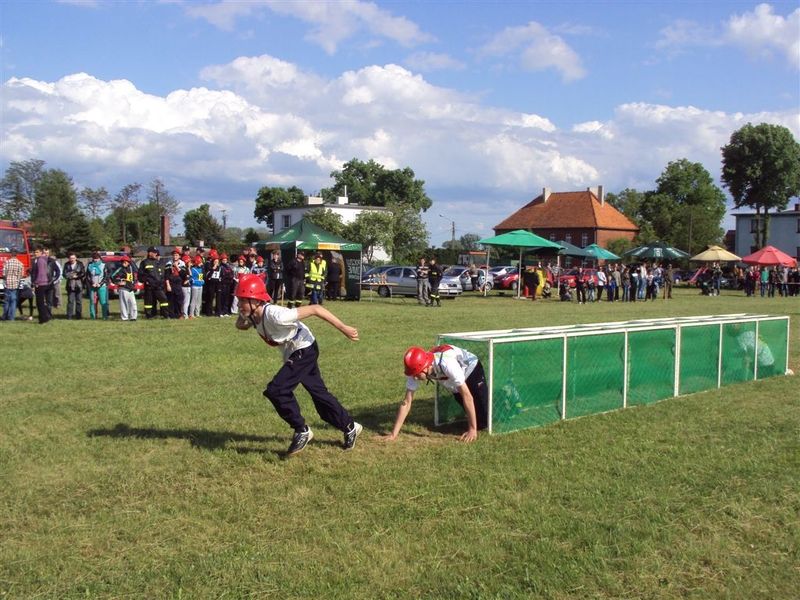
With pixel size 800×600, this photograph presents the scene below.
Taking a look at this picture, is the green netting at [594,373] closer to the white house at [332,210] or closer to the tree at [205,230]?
the white house at [332,210]

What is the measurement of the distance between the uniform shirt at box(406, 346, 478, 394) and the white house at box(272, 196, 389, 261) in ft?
208

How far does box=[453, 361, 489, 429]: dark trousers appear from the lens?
7867 millimetres

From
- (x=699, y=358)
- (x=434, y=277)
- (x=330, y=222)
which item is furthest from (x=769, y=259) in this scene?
(x=330, y=222)

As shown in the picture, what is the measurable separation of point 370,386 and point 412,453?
3.41 metres

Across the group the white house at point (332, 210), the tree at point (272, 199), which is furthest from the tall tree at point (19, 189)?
the tree at point (272, 199)

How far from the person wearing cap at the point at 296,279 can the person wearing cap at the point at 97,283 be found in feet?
17.5

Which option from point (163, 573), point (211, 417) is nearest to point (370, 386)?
point (211, 417)

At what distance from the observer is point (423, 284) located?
28.3 meters

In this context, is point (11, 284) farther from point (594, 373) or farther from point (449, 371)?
point (594, 373)

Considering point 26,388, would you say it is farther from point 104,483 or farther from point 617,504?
point 617,504

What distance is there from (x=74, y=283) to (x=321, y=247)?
9.94 metres

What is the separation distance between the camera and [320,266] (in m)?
23.3

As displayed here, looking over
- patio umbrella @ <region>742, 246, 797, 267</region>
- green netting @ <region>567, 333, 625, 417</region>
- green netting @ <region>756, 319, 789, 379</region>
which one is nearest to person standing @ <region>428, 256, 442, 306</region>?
green netting @ <region>756, 319, 789, 379</region>

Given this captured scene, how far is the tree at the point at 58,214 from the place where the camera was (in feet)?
209
